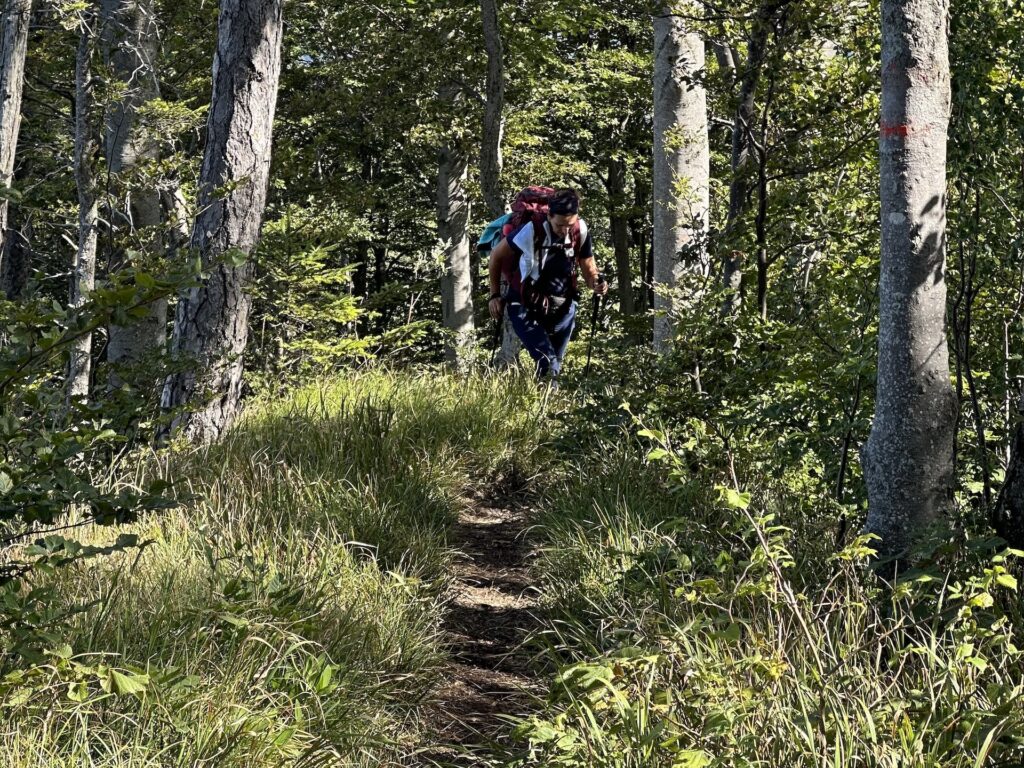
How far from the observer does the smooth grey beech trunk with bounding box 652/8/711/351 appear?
7.26 metres

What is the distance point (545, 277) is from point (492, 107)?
6.84ft

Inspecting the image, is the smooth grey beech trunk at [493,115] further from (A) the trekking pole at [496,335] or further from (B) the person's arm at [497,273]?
(B) the person's arm at [497,273]

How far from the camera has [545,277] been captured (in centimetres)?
774

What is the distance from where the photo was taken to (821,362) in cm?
517

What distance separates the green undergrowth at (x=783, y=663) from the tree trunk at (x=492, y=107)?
220 inches

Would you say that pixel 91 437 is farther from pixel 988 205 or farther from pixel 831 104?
pixel 831 104

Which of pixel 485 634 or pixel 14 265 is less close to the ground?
pixel 14 265

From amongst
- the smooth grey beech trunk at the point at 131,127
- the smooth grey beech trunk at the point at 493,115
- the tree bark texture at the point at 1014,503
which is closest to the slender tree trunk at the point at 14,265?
the smooth grey beech trunk at the point at 131,127

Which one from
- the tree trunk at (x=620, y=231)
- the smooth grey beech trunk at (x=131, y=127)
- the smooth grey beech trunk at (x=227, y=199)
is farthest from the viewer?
the tree trunk at (x=620, y=231)

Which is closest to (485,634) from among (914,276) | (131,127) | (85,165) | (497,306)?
(914,276)

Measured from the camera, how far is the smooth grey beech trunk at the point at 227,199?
22.2 feet

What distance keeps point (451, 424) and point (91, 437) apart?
3864 mm

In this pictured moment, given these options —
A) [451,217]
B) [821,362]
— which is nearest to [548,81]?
[451,217]

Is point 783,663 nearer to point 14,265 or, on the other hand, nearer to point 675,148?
point 675,148
